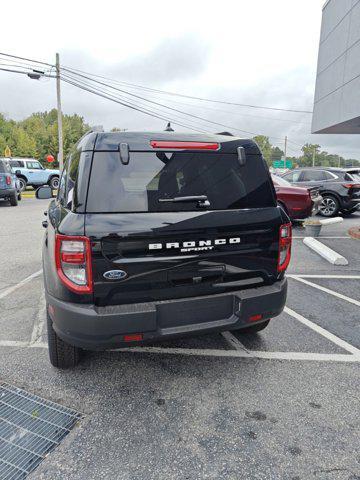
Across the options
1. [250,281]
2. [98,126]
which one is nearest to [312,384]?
[250,281]

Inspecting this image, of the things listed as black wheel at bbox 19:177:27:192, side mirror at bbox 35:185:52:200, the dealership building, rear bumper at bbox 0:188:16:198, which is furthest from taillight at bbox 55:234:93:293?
black wheel at bbox 19:177:27:192

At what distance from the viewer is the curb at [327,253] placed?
657 centimetres

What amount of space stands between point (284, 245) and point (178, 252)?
1004 mm

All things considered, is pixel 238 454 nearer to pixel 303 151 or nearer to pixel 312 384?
pixel 312 384

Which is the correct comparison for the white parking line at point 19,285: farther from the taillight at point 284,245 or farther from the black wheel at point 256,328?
the taillight at point 284,245

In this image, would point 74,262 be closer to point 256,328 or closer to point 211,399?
point 211,399

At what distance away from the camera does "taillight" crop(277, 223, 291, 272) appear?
287 cm

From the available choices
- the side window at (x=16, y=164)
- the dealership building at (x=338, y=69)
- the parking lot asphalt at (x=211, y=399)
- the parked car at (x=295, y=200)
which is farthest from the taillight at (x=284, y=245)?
the side window at (x=16, y=164)

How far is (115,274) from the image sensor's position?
232 cm

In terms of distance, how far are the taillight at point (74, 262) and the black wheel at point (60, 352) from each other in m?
0.68

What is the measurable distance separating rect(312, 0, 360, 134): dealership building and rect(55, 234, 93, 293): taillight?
1312cm

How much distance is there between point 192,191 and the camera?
2.60m

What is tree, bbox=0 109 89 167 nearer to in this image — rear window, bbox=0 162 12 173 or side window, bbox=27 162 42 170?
side window, bbox=27 162 42 170

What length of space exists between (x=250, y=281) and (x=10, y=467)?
197 centimetres
